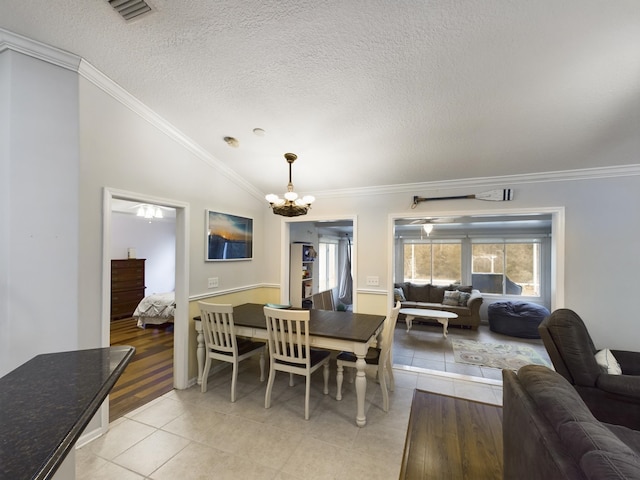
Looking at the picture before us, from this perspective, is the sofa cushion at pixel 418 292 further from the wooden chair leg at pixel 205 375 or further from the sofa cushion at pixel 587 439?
the sofa cushion at pixel 587 439

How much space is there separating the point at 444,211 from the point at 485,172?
24.5 inches

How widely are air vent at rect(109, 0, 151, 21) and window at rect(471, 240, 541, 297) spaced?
7290 millimetres

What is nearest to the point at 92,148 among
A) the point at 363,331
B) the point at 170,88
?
the point at 170,88

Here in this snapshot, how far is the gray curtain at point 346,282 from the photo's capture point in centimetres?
779

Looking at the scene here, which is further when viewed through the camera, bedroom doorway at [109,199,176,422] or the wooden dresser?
the wooden dresser

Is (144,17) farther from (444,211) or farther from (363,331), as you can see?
(444,211)

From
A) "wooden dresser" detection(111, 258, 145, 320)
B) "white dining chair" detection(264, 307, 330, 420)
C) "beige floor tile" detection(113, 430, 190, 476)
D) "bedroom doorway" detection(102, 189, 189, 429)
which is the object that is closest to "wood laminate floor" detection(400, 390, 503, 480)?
"white dining chair" detection(264, 307, 330, 420)

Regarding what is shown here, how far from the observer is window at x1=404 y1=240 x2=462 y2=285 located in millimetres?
7043

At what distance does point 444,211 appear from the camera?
3531 mm

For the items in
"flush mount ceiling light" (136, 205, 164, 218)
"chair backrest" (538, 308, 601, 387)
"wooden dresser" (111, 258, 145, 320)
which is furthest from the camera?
"wooden dresser" (111, 258, 145, 320)

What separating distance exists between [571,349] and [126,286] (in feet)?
23.6

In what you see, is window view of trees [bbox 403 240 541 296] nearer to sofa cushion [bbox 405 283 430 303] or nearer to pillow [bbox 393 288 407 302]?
sofa cushion [bbox 405 283 430 303]

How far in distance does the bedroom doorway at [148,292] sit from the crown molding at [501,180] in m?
2.18

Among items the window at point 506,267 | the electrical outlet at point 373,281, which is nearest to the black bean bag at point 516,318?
the window at point 506,267
